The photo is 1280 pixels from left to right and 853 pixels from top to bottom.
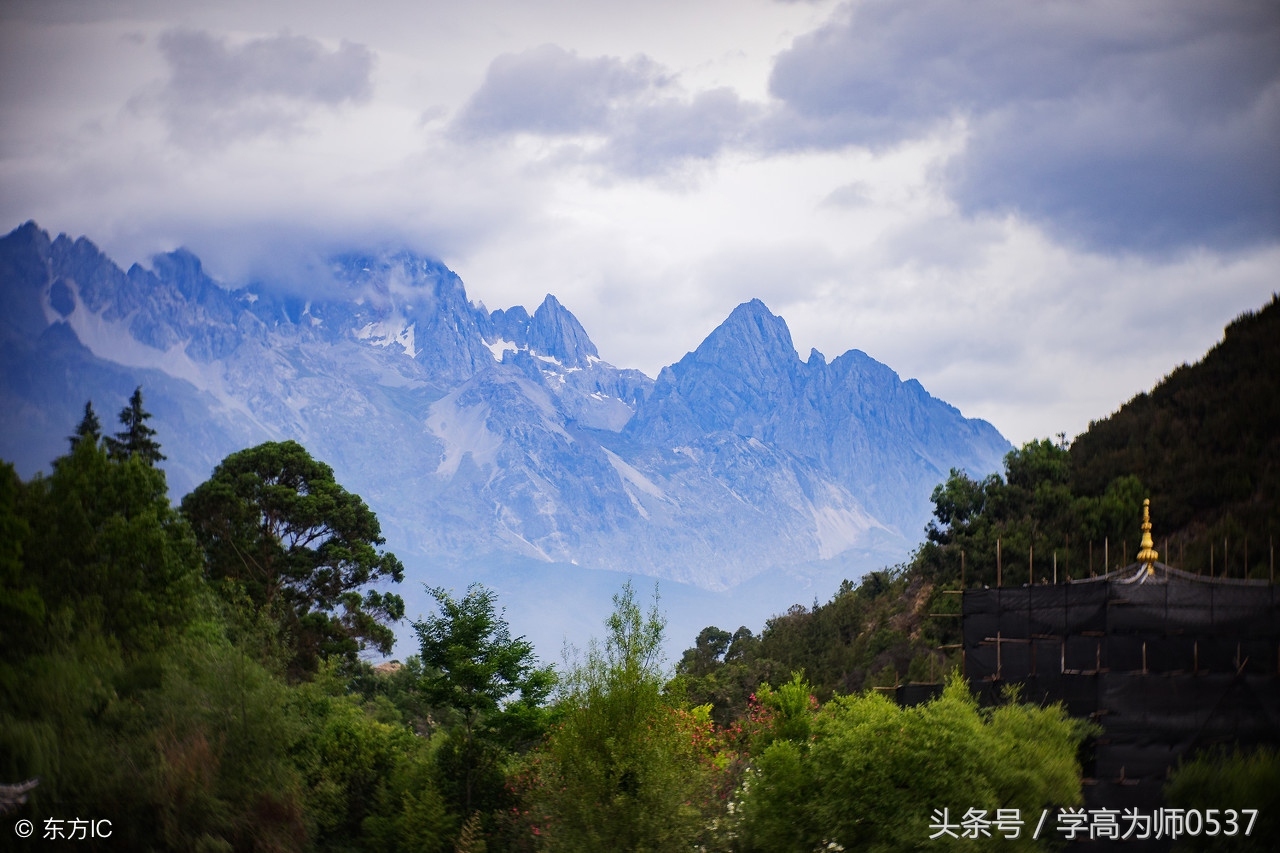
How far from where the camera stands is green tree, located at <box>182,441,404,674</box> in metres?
43.5

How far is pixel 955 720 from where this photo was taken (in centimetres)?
2059

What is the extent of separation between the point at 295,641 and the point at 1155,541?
122 feet

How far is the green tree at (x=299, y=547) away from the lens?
43.5m

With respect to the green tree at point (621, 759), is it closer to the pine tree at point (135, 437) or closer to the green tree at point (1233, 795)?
the green tree at point (1233, 795)

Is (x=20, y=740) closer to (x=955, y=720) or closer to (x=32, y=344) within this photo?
(x=955, y=720)

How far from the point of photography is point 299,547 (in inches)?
1811

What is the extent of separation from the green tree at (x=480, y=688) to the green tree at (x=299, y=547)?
13.9 metres

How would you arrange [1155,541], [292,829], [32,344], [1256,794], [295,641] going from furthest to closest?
[32,344]
[1155,541]
[295,641]
[292,829]
[1256,794]

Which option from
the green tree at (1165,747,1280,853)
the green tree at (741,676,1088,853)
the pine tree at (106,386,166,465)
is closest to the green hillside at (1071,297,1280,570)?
the green tree at (1165,747,1280,853)

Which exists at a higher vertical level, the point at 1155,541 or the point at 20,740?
the point at 1155,541

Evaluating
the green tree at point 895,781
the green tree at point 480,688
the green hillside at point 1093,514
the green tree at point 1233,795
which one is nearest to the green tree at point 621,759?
the green tree at point 895,781

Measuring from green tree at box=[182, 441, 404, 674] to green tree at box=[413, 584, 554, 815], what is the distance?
1390 cm

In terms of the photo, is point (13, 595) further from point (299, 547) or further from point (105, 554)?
point (299, 547)

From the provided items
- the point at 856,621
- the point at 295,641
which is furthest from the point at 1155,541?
the point at 295,641
